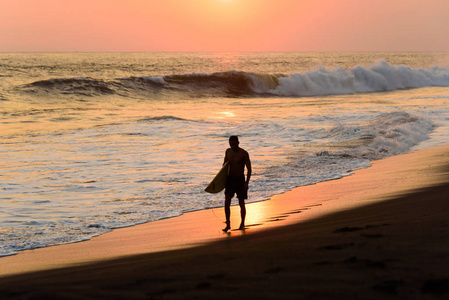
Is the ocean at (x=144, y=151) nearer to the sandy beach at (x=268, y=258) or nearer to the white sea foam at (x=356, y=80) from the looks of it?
the sandy beach at (x=268, y=258)

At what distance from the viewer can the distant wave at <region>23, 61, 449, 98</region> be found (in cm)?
3856

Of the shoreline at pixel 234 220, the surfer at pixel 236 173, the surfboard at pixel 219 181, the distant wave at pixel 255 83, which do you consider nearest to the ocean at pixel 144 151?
the shoreline at pixel 234 220

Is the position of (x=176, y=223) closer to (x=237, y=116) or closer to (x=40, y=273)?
(x=40, y=273)

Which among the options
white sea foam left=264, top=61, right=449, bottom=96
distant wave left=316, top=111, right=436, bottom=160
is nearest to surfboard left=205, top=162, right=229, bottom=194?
distant wave left=316, top=111, right=436, bottom=160

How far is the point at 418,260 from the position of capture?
14.4ft

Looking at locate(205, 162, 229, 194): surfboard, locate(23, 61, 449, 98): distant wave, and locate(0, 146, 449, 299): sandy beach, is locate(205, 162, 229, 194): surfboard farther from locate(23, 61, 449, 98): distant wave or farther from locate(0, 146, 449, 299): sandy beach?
locate(23, 61, 449, 98): distant wave

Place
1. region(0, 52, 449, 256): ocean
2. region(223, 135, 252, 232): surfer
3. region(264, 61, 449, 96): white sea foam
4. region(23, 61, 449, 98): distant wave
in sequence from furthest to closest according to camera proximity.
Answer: region(264, 61, 449, 96): white sea foam
region(23, 61, 449, 98): distant wave
region(0, 52, 449, 256): ocean
region(223, 135, 252, 232): surfer

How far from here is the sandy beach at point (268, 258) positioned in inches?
161

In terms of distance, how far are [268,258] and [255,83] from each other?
43.0 metres

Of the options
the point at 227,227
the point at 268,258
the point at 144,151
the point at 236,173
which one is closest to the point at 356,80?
the point at 144,151

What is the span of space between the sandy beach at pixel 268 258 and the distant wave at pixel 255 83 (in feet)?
102

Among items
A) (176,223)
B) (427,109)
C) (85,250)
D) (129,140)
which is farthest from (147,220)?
(427,109)

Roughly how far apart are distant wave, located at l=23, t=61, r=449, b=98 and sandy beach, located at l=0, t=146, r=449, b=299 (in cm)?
3111

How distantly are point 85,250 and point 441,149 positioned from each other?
36.7 ft
